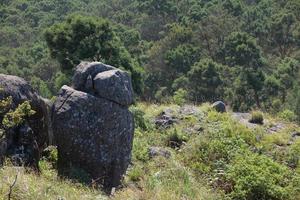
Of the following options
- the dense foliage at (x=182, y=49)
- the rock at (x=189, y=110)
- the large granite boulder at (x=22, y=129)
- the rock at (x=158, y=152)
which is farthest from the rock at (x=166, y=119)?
the large granite boulder at (x=22, y=129)

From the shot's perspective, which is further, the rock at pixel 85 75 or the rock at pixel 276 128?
the rock at pixel 276 128

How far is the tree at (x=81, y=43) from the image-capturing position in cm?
2403

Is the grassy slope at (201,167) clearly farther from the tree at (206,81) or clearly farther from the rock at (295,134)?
the tree at (206,81)

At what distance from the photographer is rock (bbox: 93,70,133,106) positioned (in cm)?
1004

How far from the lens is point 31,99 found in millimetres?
9523

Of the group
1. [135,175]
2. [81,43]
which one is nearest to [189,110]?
[135,175]

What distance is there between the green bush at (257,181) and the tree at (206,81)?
92.6 ft

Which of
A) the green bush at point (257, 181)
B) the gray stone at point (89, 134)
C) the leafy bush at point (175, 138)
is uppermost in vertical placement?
the gray stone at point (89, 134)

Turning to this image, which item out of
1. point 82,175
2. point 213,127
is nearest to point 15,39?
point 213,127

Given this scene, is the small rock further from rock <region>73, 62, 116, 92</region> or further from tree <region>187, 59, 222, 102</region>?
tree <region>187, 59, 222, 102</region>

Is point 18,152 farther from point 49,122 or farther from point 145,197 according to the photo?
point 145,197

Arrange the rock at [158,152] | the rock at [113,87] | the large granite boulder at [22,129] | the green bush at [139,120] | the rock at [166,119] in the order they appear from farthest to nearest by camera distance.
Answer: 1. the rock at [166,119]
2. the green bush at [139,120]
3. the rock at [158,152]
4. the rock at [113,87]
5. the large granite boulder at [22,129]

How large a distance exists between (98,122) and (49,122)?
3.52 ft

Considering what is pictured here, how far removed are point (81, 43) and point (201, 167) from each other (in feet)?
43.6
